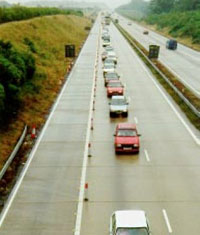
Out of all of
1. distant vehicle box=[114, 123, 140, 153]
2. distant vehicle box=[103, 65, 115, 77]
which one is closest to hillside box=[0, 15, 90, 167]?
distant vehicle box=[103, 65, 115, 77]

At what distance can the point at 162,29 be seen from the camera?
574ft

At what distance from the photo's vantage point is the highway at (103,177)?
2084 cm

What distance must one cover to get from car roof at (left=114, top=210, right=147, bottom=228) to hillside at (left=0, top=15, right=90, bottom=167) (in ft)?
42.3

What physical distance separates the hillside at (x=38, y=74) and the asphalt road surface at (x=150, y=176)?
5960 millimetres

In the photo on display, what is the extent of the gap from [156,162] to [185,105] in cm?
1556

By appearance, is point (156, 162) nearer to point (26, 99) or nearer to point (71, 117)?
point (71, 117)

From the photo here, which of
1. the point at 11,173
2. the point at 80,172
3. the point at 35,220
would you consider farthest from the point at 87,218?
the point at 11,173

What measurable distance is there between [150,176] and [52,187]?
18.9ft

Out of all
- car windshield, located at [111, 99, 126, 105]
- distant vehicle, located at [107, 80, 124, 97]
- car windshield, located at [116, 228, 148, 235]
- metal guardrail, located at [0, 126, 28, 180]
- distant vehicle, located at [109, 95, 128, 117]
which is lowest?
distant vehicle, located at [107, 80, 124, 97]

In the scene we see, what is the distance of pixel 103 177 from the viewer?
1020 inches

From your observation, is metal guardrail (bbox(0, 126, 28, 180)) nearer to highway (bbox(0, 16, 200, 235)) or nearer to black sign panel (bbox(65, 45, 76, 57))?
highway (bbox(0, 16, 200, 235))

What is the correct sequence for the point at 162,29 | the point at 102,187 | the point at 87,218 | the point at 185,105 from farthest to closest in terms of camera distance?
the point at 162,29, the point at 185,105, the point at 102,187, the point at 87,218

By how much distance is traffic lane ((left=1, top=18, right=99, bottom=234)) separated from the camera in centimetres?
2077

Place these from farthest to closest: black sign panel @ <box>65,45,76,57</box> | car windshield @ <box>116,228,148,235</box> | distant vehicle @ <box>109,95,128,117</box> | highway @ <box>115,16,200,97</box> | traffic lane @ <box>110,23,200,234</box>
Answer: black sign panel @ <box>65,45,76,57</box> < highway @ <box>115,16,200,97</box> < distant vehicle @ <box>109,95,128,117</box> < traffic lane @ <box>110,23,200,234</box> < car windshield @ <box>116,228,148,235</box>
